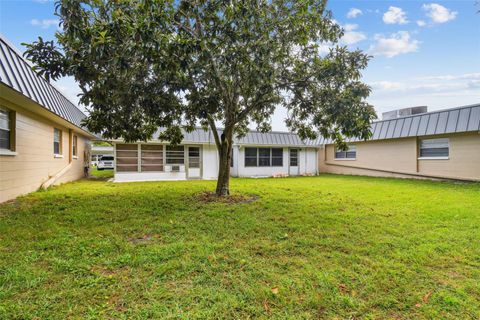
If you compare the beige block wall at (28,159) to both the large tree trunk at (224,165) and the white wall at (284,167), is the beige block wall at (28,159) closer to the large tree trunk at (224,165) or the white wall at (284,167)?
the large tree trunk at (224,165)

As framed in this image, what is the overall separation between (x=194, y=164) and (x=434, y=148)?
13648 mm

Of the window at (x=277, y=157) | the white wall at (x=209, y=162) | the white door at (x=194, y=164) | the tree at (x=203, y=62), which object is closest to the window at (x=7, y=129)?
the tree at (x=203, y=62)

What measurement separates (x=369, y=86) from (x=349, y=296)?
5.34 m

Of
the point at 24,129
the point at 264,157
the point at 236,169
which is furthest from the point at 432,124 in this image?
the point at 24,129

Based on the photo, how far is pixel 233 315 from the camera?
225 cm

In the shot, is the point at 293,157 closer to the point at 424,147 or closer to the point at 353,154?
the point at 353,154

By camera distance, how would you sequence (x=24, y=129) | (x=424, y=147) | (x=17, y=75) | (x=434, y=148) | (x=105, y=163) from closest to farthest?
(x=17, y=75), (x=24, y=129), (x=434, y=148), (x=424, y=147), (x=105, y=163)

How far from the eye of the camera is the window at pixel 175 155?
1452 cm

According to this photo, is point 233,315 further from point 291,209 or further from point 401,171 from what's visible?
point 401,171

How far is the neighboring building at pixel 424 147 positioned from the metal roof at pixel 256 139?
13.7 ft

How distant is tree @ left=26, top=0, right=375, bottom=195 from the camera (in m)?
4.48

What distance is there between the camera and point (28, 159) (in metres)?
7.84

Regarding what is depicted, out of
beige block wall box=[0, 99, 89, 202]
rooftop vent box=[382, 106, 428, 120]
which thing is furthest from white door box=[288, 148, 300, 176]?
beige block wall box=[0, 99, 89, 202]

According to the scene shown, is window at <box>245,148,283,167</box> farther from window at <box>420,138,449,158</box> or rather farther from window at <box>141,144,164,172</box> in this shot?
window at <box>420,138,449,158</box>
